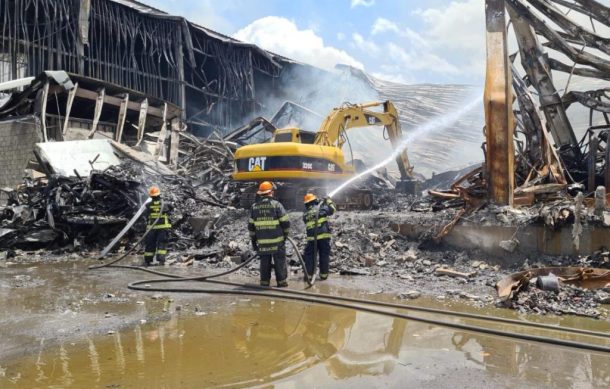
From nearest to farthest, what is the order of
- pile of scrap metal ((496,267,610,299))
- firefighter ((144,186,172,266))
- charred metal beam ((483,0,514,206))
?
pile of scrap metal ((496,267,610,299)) → charred metal beam ((483,0,514,206)) → firefighter ((144,186,172,266))

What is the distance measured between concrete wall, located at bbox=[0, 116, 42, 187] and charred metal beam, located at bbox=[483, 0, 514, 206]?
12177 mm

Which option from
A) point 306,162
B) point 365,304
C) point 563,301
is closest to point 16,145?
point 306,162

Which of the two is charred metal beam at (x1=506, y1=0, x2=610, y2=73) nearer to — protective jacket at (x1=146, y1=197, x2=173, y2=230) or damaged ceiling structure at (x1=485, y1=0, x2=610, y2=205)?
damaged ceiling structure at (x1=485, y1=0, x2=610, y2=205)

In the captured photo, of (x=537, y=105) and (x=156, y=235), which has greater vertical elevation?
(x=537, y=105)

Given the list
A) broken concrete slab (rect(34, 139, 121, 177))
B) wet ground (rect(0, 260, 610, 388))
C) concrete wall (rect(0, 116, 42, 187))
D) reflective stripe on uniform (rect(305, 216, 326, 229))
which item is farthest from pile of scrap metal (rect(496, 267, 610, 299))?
concrete wall (rect(0, 116, 42, 187))

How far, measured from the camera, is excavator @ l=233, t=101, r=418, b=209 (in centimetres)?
1065

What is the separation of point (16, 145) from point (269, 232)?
1107cm

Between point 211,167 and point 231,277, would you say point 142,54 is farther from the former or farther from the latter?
point 231,277

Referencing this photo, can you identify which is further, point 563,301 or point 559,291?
point 559,291

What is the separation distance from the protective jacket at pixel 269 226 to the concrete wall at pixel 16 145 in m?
10.1

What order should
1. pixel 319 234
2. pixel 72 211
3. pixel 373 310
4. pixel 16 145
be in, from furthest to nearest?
pixel 16 145 → pixel 72 211 → pixel 319 234 → pixel 373 310

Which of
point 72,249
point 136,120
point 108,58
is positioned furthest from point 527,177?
point 108,58

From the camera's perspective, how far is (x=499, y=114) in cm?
789

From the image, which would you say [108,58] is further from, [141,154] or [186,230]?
[186,230]
